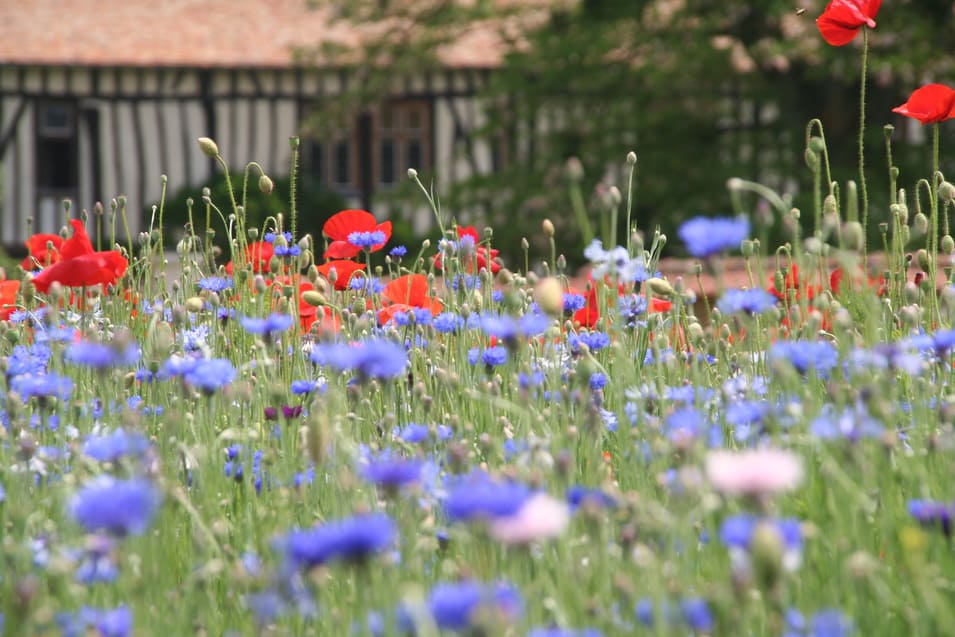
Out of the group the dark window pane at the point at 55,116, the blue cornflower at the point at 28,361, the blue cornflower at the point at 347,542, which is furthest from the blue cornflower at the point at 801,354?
the dark window pane at the point at 55,116

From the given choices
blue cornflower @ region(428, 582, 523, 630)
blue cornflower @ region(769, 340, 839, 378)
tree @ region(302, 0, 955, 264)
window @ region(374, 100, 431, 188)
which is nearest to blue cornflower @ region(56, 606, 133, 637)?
blue cornflower @ region(428, 582, 523, 630)

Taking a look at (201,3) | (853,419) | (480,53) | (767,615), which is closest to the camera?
(767,615)

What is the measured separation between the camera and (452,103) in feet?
49.2

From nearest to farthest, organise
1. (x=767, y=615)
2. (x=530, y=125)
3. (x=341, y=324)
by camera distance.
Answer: (x=767, y=615) → (x=341, y=324) → (x=530, y=125)

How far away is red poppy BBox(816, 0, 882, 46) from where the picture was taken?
2.63 metres

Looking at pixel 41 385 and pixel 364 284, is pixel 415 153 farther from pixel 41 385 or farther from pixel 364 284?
pixel 41 385

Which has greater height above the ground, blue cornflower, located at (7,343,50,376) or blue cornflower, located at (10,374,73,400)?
blue cornflower, located at (10,374,73,400)

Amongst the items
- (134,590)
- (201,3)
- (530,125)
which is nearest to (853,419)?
(134,590)

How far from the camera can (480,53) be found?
1484cm

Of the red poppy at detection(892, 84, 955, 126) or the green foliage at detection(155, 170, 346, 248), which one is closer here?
the red poppy at detection(892, 84, 955, 126)

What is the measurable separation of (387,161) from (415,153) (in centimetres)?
38

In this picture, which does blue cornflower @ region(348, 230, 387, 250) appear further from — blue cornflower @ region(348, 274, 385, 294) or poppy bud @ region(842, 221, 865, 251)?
poppy bud @ region(842, 221, 865, 251)

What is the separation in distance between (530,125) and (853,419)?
11.7 metres

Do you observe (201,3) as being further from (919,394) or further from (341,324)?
(919,394)
